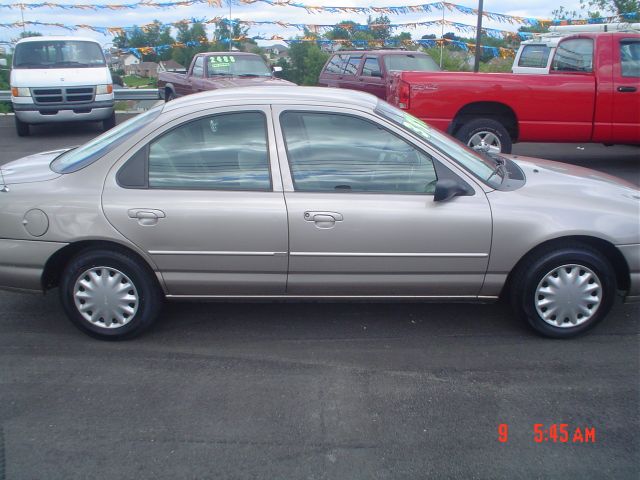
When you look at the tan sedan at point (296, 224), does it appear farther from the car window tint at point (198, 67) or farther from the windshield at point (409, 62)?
the car window tint at point (198, 67)

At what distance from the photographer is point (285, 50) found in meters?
23.5

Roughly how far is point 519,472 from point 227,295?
208cm

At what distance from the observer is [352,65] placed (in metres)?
14.8

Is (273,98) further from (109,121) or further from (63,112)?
(109,121)

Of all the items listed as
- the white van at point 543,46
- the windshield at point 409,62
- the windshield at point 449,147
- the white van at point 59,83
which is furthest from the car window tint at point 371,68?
the windshield at point 449,147

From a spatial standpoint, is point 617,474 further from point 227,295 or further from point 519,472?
point 227,295

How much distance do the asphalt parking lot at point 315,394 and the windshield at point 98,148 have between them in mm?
1103

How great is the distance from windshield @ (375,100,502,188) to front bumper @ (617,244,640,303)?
0.89 meters

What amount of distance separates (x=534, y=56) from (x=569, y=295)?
408 inches

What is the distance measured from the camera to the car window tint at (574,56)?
9578mm

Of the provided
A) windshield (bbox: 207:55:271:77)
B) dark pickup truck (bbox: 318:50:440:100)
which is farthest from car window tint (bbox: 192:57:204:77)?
dark pickup truck (bbox: 318:50:440:100)

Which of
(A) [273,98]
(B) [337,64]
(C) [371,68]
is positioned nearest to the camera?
(A) [273,98]

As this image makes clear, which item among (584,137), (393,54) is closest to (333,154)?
(584,137)

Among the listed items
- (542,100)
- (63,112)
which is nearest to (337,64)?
(63,112)
